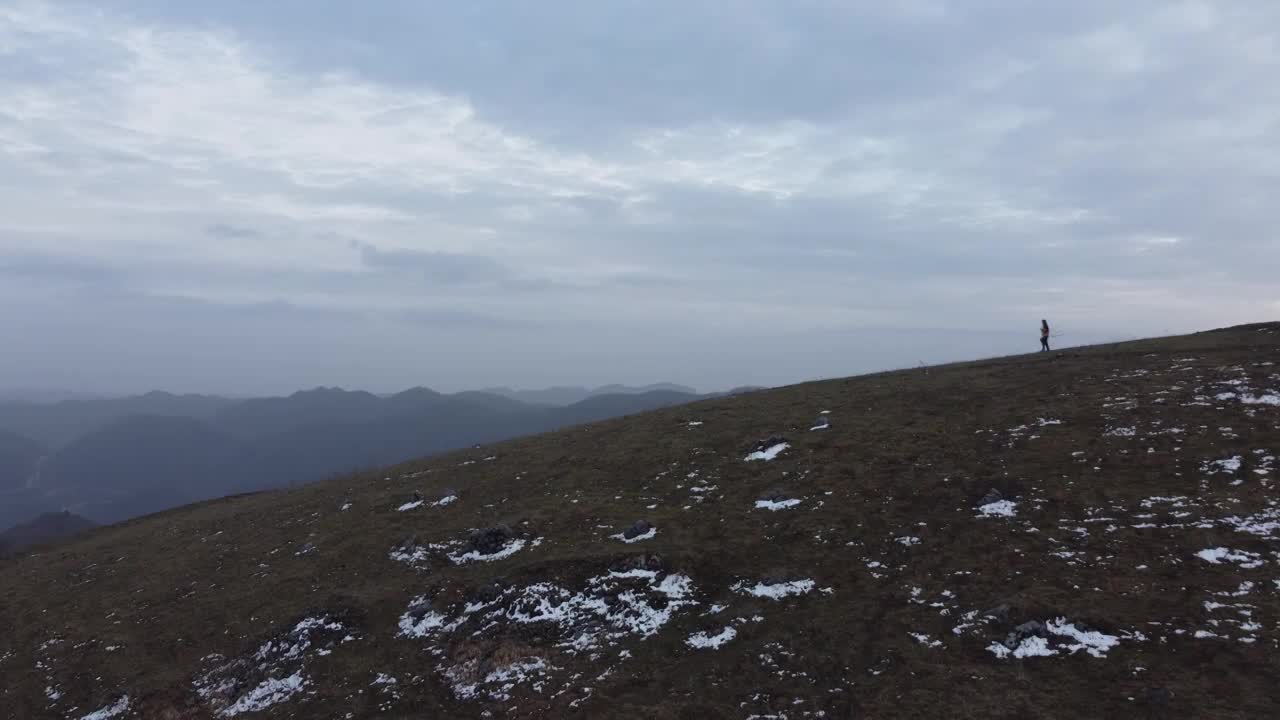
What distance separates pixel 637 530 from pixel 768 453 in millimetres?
11123

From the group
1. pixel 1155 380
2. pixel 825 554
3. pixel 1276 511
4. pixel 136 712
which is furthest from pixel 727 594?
pixel 1155 380

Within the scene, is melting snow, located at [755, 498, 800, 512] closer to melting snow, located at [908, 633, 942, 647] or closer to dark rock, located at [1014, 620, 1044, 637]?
melting snow, located at [908, 633, 942, 647]

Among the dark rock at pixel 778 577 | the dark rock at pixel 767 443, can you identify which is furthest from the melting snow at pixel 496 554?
the dark rock at pixel 767 443

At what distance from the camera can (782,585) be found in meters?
23.6

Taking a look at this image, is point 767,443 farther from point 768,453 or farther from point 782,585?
point 782,585

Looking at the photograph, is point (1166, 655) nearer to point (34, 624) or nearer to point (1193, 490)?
point (1193, 490)

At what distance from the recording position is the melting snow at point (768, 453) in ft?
120

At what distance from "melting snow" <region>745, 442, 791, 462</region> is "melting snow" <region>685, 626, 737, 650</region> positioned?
51.3ft

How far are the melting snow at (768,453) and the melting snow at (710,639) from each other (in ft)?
51.3

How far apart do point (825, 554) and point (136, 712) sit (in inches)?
1092

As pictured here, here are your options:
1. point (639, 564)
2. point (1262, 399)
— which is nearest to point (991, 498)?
point (639, 564)

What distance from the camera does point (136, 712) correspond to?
23594 millimetres

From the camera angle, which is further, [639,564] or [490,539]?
[490,539]

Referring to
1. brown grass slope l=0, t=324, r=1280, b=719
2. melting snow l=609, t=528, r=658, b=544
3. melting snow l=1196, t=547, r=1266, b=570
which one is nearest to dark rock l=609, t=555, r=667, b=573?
brown grass slope l=0, t=324, r=1280, b=719
